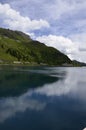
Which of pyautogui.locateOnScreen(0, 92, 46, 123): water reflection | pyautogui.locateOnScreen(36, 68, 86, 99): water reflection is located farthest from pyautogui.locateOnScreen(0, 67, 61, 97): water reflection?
pyautogui.locateOnScreen(0, 92, 46, 123): water reflection

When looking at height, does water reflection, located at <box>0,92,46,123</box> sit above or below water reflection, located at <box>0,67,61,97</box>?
below

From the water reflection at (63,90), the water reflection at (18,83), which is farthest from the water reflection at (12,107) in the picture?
the water reflection at (63,90)

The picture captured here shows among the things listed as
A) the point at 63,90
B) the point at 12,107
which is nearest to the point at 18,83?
the point at 63,90

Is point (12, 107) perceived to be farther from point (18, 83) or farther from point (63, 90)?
point (18, 83)

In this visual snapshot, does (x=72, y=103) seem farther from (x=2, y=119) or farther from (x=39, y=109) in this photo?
(x=2, y=119)

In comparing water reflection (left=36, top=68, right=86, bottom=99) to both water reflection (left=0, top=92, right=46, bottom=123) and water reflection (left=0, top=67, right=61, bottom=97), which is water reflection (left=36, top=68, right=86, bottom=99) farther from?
water reflection (left=0, top=92, right=46, bottom=123)

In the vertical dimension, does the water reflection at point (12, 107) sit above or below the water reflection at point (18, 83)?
below

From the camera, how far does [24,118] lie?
4162 centimetres

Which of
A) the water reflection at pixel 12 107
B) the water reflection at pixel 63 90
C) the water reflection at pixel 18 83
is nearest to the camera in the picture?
the water reflection at pixel 12 107

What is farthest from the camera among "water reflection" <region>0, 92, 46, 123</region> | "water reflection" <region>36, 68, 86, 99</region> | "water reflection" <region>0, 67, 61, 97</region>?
"water reflection" <region>0, 67, 61, 97</region>

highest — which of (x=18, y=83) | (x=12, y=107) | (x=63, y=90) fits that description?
(x=18, y=83)

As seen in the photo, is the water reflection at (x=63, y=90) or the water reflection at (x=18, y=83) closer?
the water reflection at (x=63, y=90)

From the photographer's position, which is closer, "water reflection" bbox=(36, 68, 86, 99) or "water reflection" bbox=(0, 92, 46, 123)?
"water reflection" bbox=(0, 92, 46, 123)

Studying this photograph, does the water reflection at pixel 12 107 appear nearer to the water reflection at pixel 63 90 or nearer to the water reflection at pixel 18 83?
the water reflection at pixel 18 83
